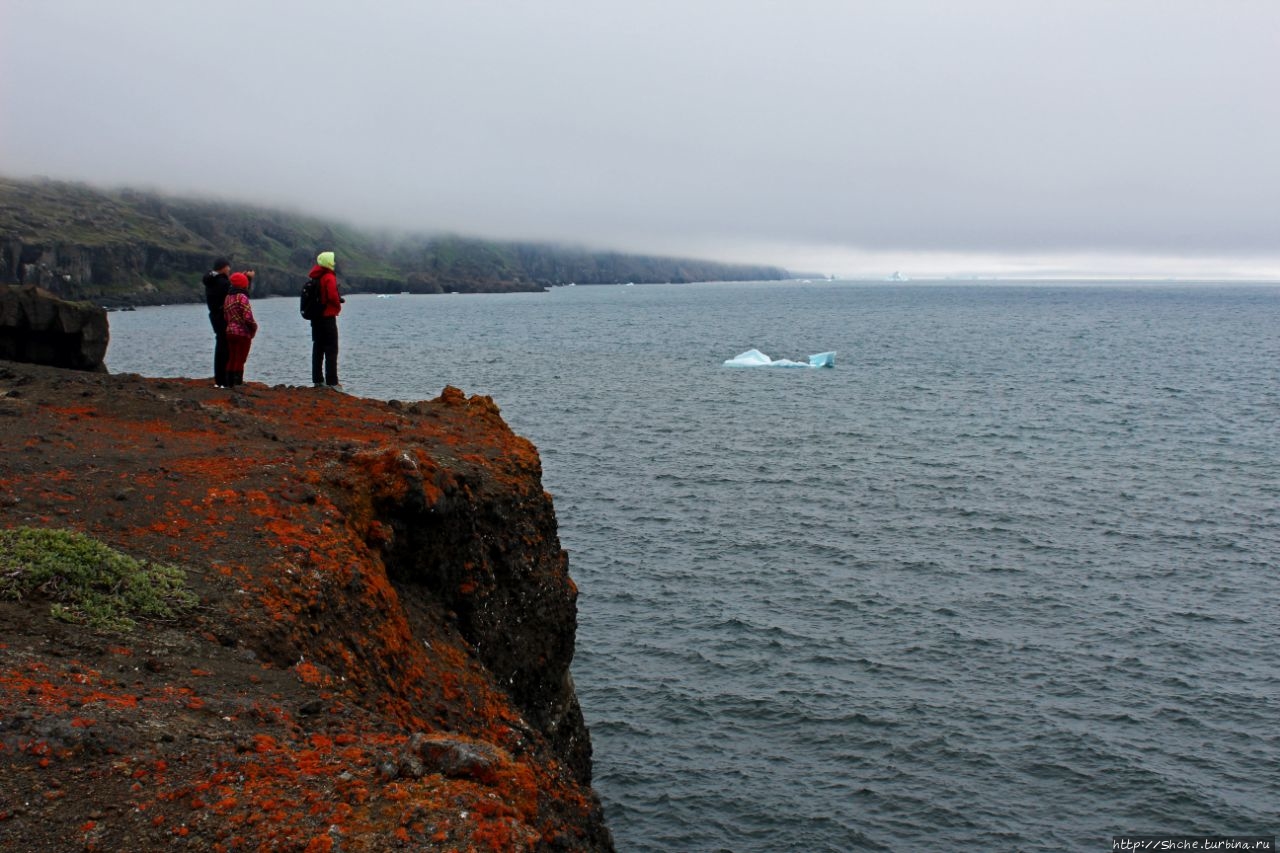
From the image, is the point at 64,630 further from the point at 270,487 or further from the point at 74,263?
the point at 74,263

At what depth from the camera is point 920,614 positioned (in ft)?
87.7

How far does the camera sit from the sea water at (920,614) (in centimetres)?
1881

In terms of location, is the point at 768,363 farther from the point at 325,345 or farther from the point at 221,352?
the point at 221,352

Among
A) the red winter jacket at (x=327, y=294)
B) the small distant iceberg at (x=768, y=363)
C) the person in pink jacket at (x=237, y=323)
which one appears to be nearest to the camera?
the person in pink jacket at (x=237, y=323)

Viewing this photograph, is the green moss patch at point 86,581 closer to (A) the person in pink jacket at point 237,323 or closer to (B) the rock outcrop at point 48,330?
(A) the person in pink jacket at point 237,323

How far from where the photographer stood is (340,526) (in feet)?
37.0

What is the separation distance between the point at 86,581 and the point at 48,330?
11.6 m

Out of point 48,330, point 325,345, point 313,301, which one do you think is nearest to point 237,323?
point 313,301

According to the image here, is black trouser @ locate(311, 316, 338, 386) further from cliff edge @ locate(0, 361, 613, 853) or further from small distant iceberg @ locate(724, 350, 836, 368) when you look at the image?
small distant iceberg @ locate(724, 350, 836, 368)

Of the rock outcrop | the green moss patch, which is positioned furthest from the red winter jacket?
the green moss patch

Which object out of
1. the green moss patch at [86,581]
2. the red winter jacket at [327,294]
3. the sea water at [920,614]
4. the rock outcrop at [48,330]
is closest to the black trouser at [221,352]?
the red winter jacket at [327,294]

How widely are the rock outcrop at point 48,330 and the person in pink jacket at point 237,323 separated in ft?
7.85

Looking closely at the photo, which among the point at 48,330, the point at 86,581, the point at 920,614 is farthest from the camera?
the point at 920,614

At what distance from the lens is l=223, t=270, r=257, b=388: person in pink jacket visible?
17.5m
